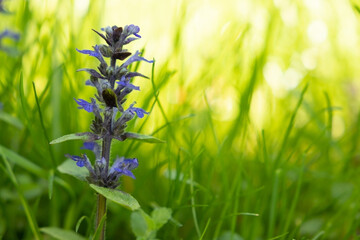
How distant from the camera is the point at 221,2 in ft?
12.2

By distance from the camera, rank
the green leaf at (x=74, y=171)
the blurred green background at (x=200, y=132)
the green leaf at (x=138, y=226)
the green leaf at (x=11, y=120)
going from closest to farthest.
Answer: the green leaf at (x=74, y=171) → the green leaf at (x=138, y=226) → the blurred green background at (x=200, y=132) → the green leaf at (x=11, y=120)

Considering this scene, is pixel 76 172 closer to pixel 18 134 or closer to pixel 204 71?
pixel 18 134

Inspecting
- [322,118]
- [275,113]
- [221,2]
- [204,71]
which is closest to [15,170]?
[204,71]

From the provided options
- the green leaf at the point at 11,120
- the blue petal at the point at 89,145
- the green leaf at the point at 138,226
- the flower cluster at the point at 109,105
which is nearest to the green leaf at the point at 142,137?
the flower cluster at the point at 109,105

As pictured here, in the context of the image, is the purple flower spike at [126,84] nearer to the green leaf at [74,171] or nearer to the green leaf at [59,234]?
the green leaf at [74,171]

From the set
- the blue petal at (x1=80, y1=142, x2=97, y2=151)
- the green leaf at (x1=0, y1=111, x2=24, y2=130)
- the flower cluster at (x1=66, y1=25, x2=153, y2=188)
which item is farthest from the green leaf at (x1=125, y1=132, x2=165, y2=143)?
the green leaf at (x1=0, y1=111, x2=24, y2=130)

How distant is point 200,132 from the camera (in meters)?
1.46

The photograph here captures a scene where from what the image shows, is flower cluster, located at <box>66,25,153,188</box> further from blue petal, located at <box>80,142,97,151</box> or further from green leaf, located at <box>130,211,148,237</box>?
green leaf, located at <box>130,211,148,237</box>

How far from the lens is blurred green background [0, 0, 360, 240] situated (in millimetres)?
1356

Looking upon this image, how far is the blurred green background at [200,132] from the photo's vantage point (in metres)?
1.36

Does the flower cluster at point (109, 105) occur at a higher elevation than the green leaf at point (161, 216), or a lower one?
higher

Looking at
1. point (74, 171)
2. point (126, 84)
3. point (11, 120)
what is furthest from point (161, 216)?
point (11, 120)

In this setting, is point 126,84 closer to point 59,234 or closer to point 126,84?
point 126,84

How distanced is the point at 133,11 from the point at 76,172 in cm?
220
